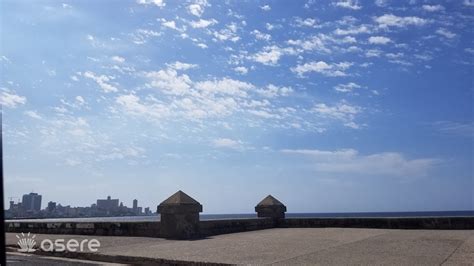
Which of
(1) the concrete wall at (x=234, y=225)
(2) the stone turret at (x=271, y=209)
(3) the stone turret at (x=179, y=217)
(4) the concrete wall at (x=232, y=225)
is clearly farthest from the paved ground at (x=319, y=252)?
(2) the stone turret at (x=271, y=209)

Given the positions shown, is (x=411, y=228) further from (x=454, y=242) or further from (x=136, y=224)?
(x=136, y=224)

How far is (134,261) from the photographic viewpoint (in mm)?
7320

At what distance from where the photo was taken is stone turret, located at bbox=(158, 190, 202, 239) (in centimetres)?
1160

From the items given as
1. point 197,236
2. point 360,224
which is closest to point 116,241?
point 197,236

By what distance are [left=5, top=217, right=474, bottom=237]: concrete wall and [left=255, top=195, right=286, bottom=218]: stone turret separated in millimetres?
290

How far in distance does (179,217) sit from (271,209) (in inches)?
246

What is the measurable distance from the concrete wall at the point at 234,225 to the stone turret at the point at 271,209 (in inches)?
11.4

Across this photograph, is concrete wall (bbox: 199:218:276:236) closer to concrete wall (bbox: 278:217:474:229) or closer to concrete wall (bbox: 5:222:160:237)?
concrete wall (bbox: 278:217:474:229)

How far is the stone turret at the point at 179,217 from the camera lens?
11602 millimetres

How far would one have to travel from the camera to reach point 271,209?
16906 mm

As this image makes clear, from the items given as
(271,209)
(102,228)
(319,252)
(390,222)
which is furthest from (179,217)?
(390,222)

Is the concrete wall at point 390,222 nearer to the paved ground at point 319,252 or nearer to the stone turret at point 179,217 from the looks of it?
the paved ground at point 319,252

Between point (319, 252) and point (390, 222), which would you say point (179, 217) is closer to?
point (319, 252)

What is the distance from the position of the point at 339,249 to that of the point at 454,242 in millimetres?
3232
